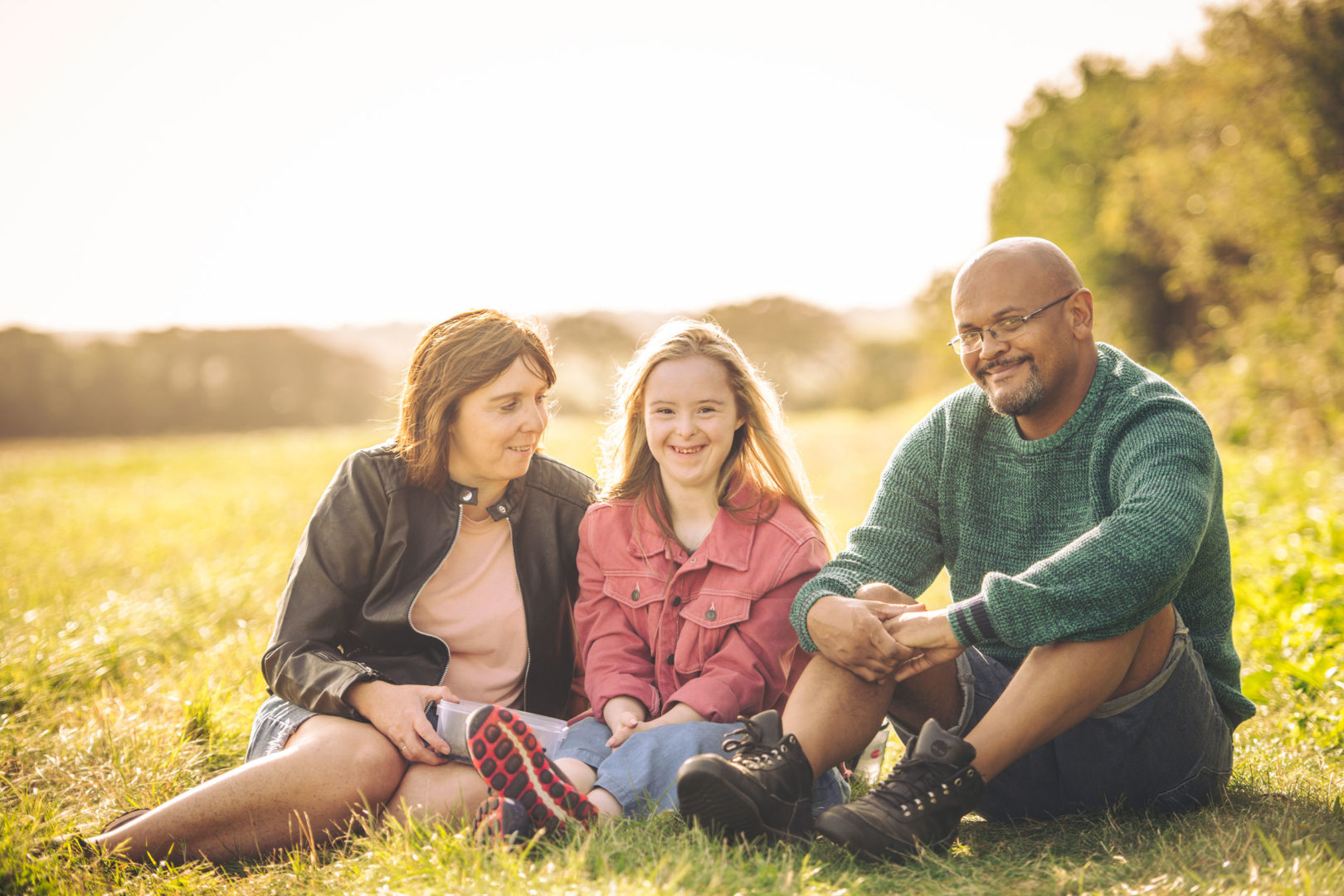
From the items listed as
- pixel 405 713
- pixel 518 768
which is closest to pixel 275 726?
pixel 405 713

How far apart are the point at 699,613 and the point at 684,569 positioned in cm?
15

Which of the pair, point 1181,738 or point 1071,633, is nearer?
point 1071,633

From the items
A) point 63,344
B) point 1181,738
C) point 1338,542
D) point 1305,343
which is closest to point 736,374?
point 1181,738

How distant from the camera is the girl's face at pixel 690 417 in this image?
10.6ft

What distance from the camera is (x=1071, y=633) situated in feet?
7.38

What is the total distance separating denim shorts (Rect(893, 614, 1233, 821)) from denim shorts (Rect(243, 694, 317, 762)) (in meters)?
1.82

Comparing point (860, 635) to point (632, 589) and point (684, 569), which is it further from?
point (632, 589)

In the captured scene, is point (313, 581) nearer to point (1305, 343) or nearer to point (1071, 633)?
point (1071, 633)

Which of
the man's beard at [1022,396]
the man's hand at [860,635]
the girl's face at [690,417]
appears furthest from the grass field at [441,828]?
the man's beard at [1022,396]

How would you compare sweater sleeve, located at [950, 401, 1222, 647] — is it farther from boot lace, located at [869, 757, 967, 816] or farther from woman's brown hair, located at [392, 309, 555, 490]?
woman's brown hair, located at [392, 309, 555, 490]

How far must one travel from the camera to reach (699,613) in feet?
10.0

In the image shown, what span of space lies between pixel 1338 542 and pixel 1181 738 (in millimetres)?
3280

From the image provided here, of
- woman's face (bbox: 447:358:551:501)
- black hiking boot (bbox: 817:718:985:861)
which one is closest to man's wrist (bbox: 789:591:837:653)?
black hiking boot (bbox: 817:718:985:861)

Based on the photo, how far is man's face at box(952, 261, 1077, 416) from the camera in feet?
8.89
